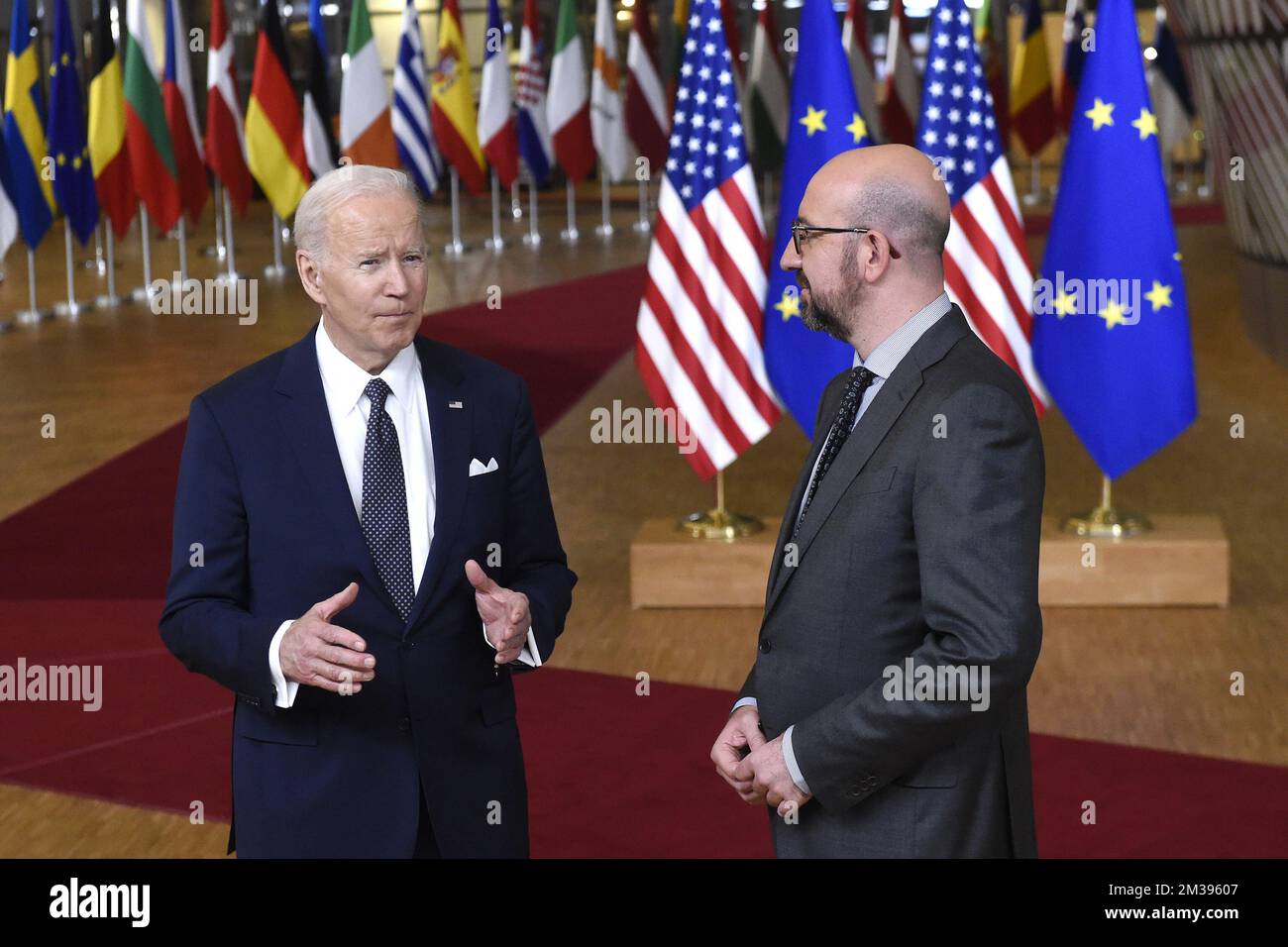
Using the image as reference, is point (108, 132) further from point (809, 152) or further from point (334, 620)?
point (334, 620)

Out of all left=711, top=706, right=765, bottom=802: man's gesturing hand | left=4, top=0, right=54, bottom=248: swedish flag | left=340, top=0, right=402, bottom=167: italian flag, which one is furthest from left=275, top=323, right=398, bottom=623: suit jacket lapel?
Result: left=340, top=0, right=402, bottom=167: italian flag

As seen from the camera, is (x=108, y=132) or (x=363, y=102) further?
(x=363, y=102)

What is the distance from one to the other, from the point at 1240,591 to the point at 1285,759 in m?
1.85

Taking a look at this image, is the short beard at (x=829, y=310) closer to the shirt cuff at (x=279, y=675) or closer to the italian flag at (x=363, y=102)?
the shirt cuff at (x=279, y=675)

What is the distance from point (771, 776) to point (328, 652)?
2.24ft

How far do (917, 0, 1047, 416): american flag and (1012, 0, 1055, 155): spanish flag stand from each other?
12.9 meters

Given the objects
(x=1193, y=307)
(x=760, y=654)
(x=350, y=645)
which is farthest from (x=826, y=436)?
(x=1193, y=307)

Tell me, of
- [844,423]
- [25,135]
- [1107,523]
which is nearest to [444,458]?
[844,423]

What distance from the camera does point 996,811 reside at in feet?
8.31

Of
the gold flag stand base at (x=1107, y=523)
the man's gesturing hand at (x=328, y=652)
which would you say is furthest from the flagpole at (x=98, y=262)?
the man's gesturing hand at (x=328, y=652)

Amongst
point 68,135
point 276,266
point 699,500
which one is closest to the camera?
point 699,500

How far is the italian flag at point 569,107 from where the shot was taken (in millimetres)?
18172

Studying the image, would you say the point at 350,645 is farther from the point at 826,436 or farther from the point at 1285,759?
the point at 1285,759

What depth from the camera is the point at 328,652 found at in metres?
2.43
